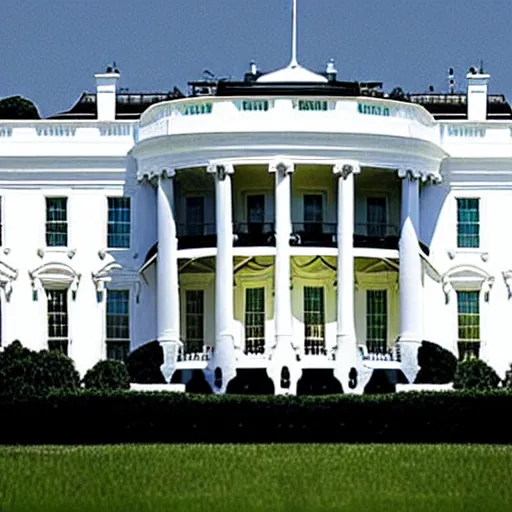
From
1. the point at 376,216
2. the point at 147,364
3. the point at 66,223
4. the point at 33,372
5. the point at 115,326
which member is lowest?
the point at 33,372

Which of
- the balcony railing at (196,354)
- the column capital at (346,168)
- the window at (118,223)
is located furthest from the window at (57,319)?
the column capital at (346,168)

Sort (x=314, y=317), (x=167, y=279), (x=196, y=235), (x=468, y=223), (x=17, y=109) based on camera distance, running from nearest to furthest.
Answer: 1. (x=167, y=279)
2. (x=314, y=317)
3. (x=196, y=235)
4. (x=468, y=223)
5. (x=17, y=109)

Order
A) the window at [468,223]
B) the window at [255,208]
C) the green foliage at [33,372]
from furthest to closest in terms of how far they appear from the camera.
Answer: the window at [468,223] < the window at [255,208] < the green foliage at [33,372]

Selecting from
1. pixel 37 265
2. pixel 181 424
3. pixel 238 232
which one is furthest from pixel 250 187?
pixel 181 424

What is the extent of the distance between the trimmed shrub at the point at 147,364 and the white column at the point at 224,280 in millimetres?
1775

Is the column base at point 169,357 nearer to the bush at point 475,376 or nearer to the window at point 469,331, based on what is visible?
the bush at point 475,376

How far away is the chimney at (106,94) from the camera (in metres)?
75.9

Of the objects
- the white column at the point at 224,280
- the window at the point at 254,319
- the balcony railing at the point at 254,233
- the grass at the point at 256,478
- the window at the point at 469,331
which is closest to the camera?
the grass at the point at 256,478

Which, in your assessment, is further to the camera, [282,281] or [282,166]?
[282,166]

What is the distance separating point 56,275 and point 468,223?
519 inches

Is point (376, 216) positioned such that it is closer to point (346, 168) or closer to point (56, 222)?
point (346, 168)

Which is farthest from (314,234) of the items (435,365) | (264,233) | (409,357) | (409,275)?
(435,365)

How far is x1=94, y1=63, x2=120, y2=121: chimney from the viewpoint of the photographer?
75.9 m

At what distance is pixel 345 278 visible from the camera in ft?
224
